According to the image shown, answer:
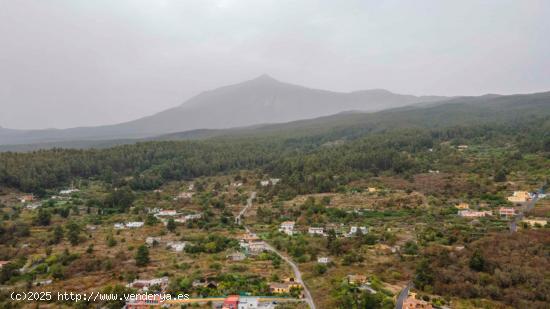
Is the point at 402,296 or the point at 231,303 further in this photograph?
the point at 402,296

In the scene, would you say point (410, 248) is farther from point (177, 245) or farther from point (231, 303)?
point (177, 245)

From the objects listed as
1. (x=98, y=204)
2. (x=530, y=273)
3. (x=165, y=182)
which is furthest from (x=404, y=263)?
(x=165, y=182)

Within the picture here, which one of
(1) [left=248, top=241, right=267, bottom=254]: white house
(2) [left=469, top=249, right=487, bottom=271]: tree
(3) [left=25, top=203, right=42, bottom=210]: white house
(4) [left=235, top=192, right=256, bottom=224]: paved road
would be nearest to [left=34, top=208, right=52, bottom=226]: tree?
(3) [left=25, top=203, right=42, bottom=210]: white house

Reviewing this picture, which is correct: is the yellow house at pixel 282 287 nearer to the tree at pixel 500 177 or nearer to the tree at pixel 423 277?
the tree at pixel 423 277

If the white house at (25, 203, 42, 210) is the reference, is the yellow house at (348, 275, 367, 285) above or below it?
below

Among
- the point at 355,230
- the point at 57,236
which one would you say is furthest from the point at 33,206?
the point at 355,230

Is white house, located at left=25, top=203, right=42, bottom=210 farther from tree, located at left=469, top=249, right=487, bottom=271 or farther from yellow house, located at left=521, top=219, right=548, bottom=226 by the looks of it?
yellow house, located at left=521, top=219, right=548, bottom=226
